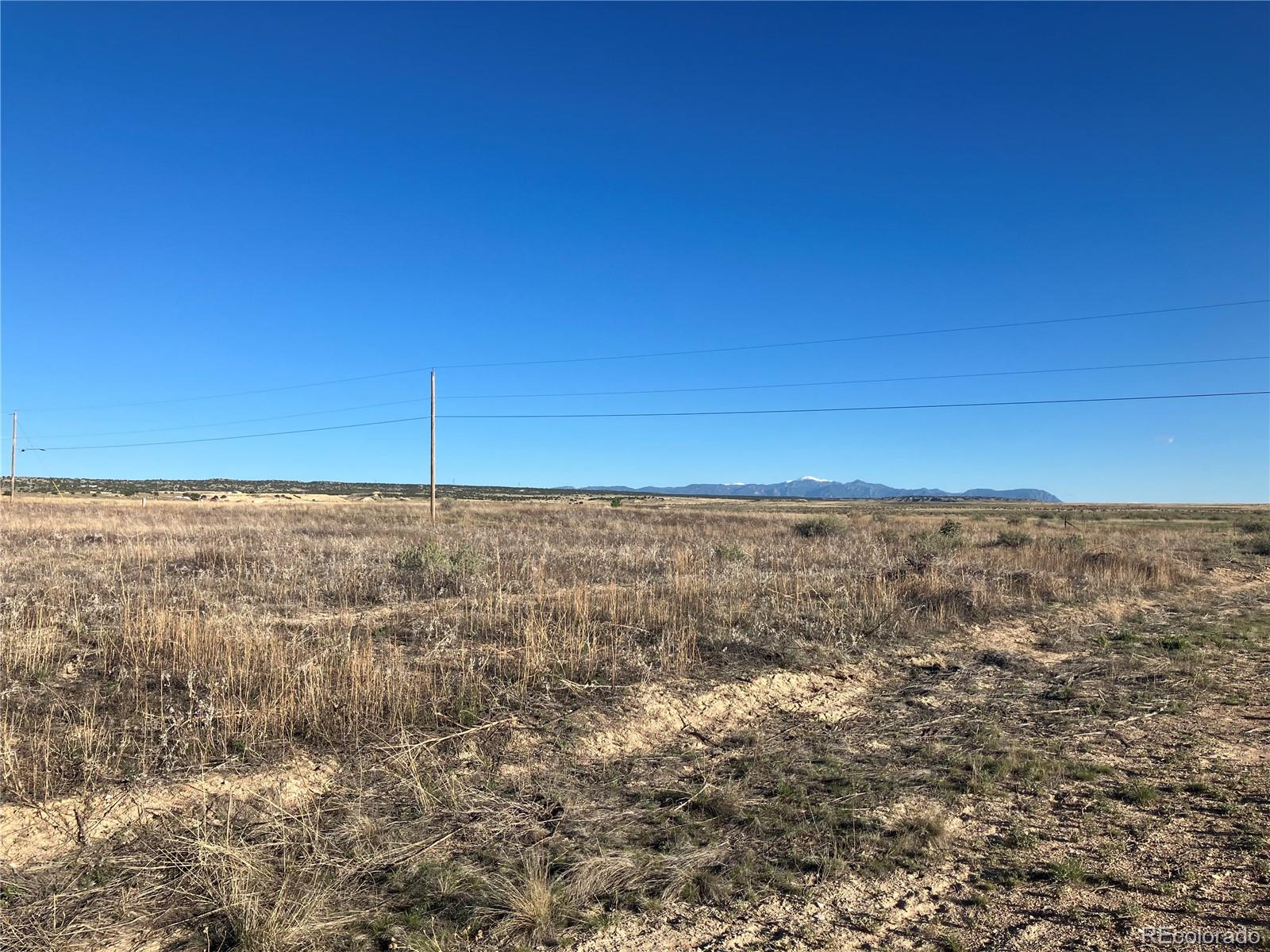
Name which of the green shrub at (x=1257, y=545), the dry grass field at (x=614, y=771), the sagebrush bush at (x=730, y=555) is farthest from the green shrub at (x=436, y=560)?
the green shrub at (x=1257, y=545)

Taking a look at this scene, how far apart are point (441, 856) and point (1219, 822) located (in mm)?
5326

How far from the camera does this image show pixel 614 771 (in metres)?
5.74

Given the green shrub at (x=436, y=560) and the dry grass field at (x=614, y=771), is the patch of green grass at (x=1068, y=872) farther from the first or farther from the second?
the green shrub at (x=436, y=560)

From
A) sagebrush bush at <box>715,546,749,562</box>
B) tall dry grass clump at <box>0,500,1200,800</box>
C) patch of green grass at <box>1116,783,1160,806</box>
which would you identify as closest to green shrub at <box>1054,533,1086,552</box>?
tall dry grass clump at <box>0,500,1200,800</box>

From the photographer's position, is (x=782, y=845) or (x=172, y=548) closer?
(x=782, y=845)

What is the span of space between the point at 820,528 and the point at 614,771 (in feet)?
86.9

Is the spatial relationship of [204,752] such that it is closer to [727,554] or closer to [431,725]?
[431,725]

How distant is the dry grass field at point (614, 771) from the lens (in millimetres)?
3754

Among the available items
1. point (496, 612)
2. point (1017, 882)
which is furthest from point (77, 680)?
point (1017, 882)

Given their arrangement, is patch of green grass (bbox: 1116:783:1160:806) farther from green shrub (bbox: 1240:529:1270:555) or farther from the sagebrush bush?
green shrub (bbox: 1240:529:1270:555)

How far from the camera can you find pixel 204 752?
546 cm

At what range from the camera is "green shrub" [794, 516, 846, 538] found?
29383mm

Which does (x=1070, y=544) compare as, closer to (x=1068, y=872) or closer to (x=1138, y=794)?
(x=1138, y=794)

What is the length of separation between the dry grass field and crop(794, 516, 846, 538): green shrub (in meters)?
17.0
